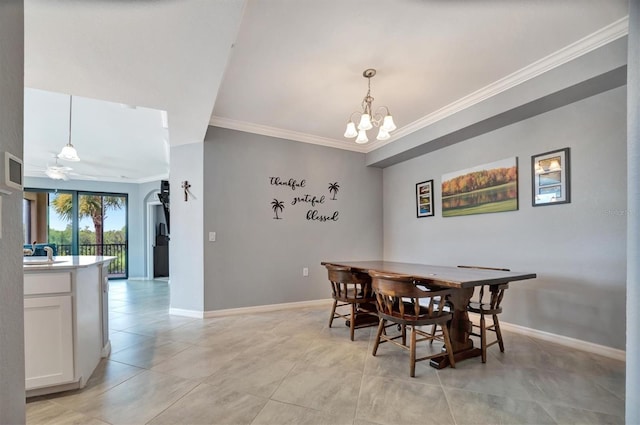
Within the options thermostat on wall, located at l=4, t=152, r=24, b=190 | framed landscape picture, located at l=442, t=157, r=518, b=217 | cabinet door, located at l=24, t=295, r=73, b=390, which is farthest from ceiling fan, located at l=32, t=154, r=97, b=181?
framed landscape picture, located at l=442, t=157, r=518, b=217

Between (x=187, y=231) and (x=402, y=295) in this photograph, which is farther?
(x=187, y=231)

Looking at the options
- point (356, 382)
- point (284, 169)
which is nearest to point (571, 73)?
point (356, 382)

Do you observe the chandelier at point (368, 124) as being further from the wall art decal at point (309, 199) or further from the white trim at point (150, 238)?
the white trim at point (150, 238)

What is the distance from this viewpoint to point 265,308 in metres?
4.25

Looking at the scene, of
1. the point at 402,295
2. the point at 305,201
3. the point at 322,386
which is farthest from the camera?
the point at 305,201

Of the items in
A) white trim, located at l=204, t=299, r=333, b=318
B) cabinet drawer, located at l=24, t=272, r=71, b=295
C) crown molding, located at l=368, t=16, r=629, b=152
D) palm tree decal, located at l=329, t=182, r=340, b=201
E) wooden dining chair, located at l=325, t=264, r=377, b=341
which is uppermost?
crown molding, located at l=368, t=16, r=629, b=152

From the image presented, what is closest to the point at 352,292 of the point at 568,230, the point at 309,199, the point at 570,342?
the point at 309,199

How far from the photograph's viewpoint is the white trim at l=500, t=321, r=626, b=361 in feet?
8.38

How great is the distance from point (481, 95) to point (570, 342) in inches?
99.0

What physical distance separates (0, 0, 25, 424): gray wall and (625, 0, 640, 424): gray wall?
7.82 ft

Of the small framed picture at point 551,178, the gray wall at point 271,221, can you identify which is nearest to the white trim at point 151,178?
the gray wall at point 271,221

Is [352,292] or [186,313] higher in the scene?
[352,292]

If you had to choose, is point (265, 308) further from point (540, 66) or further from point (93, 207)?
point (93, 207)

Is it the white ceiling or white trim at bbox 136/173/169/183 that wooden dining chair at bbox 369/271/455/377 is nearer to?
the white ceiling
